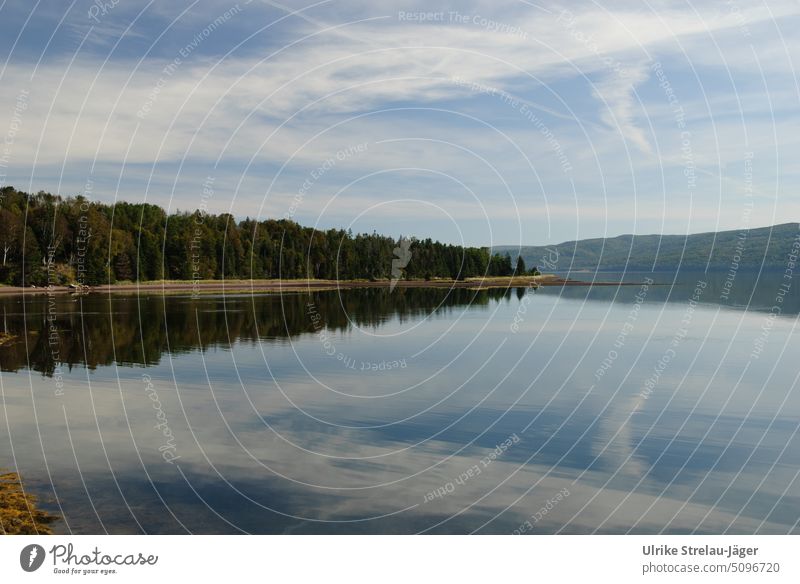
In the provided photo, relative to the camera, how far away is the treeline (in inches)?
4754

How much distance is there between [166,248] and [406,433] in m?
133

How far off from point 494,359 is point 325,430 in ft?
60.0

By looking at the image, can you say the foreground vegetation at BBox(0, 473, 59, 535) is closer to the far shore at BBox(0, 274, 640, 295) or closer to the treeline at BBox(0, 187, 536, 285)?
the treeline at BBox(0, 187, 536, 285)

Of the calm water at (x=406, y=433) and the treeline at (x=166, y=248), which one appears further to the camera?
the treeline at (x=166, y=248)

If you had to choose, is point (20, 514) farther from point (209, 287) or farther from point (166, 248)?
point (166, 248)

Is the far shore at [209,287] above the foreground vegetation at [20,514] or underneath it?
above

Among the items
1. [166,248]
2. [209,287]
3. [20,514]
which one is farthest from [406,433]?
[166,248]

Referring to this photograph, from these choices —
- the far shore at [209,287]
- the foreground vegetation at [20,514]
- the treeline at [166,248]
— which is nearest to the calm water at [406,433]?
the foreground vegetation at [20,514]

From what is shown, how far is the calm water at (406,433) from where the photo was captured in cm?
1617

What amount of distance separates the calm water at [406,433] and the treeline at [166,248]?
77907 mm

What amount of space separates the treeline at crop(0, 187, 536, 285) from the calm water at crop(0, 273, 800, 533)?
256 ft

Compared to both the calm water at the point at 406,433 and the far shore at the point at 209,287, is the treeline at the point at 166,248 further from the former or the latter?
the calm water at the point at 406,433

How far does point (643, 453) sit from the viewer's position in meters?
21.3

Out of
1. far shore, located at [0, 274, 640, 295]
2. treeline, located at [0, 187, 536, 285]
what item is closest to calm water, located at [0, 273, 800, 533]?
far shore, located at [0, 274, 640, 295]
